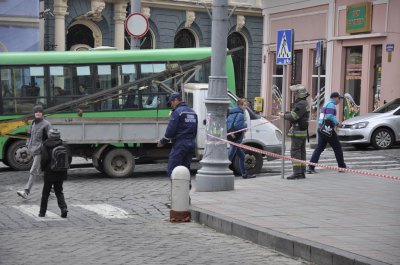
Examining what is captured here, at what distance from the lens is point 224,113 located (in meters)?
13.2

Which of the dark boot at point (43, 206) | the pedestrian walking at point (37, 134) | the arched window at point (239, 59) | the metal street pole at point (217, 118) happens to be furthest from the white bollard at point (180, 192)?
the arched window at point (239, 59)

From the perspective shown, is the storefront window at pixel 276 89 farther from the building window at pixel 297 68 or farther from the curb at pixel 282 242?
the curb at pixel 282 242

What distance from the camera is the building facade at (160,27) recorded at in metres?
32.5

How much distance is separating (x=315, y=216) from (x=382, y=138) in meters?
13.1

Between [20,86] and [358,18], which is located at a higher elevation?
[358,18]

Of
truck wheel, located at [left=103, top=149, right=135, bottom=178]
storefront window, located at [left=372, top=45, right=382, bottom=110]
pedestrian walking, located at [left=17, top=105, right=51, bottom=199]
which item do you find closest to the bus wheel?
truck wheel, located at [left=103, top=149, right=135, bottom=178]

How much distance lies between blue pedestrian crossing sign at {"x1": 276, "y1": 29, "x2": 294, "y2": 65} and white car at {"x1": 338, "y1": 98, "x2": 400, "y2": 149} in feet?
27.0

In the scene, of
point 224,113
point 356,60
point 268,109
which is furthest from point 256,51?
point 224,113

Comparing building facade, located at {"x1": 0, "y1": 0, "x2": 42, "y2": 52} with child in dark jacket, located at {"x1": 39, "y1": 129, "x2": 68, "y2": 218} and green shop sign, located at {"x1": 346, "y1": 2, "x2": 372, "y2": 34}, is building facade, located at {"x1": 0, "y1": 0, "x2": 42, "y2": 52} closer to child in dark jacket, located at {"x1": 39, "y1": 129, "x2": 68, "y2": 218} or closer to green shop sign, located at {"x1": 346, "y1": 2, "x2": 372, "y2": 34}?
green shop sign, located at {"x1": 346, "y1": 2, "x2": 372, "y2": 34}

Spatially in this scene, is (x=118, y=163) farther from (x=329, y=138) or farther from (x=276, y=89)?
(x=276, y=89)

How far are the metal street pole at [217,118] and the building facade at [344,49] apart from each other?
1426cm

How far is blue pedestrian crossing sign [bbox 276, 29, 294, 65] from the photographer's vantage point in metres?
14.6

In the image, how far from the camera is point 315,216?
10070 millimetres

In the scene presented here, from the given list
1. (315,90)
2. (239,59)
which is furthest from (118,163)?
(239,59)
